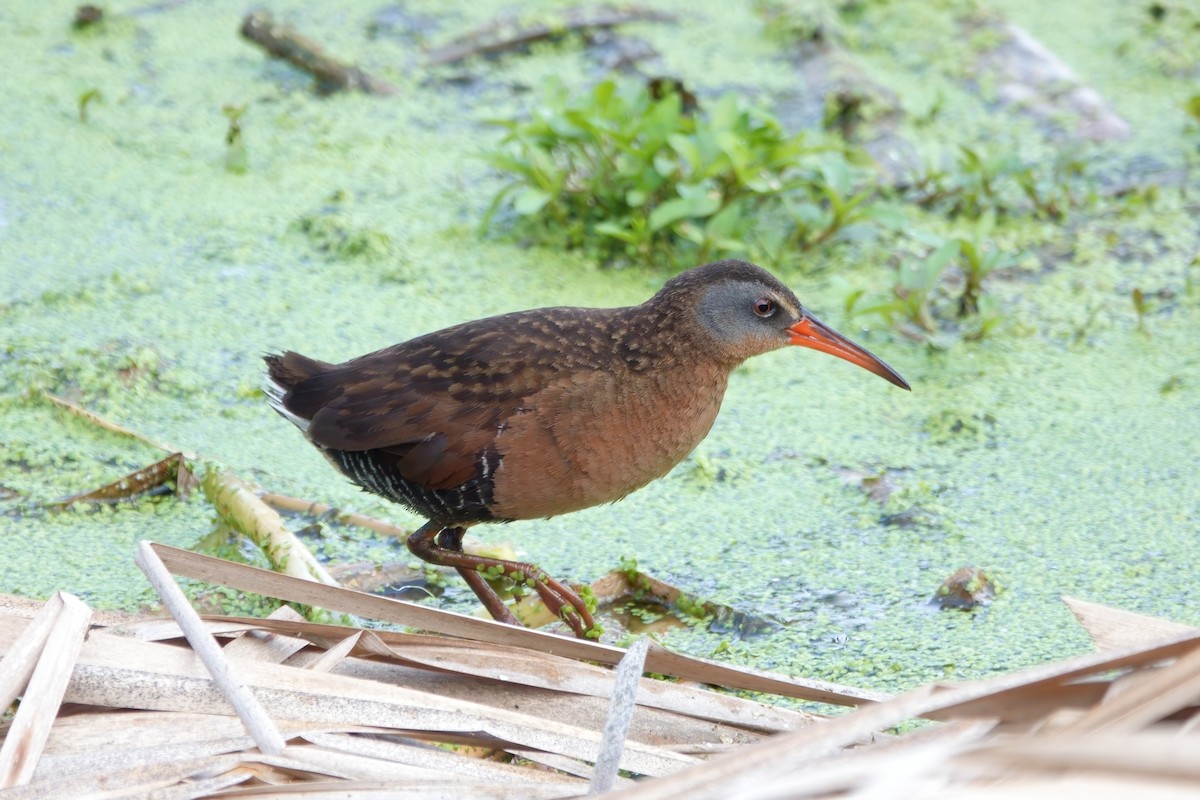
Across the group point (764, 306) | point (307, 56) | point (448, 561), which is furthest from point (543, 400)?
point (307, 56)

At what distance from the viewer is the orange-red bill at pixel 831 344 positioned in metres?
3.38

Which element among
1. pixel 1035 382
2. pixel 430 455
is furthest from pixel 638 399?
pixel 1035 382

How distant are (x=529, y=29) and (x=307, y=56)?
1.01 meters

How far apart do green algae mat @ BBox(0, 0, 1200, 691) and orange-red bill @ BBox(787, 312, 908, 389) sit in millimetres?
448

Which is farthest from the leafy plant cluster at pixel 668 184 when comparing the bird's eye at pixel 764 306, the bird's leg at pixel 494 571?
the bird's leg at pixel 494 571

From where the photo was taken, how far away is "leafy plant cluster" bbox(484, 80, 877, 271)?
471cm

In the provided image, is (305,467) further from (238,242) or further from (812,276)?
(812,276)

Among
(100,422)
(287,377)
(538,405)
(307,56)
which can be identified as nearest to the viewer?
(538,405)

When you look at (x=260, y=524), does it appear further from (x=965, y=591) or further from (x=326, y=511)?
(x=965, y=591)

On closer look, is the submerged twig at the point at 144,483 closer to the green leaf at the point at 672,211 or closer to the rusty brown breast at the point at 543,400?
the rusty brown breast at the point at 543,400

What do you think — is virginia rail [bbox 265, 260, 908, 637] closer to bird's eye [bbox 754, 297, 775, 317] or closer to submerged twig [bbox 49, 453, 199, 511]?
bird's eye [bbox 754, 297, 775, 317]

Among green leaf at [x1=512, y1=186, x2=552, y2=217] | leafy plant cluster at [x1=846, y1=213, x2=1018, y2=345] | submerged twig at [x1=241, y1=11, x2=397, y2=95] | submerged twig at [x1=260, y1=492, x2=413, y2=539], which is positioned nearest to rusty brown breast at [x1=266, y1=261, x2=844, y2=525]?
submerged twig at [x1=260, y1=492, x2=413, y2=539]

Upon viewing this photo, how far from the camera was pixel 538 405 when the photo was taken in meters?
3.02

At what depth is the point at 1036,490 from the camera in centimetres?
378
